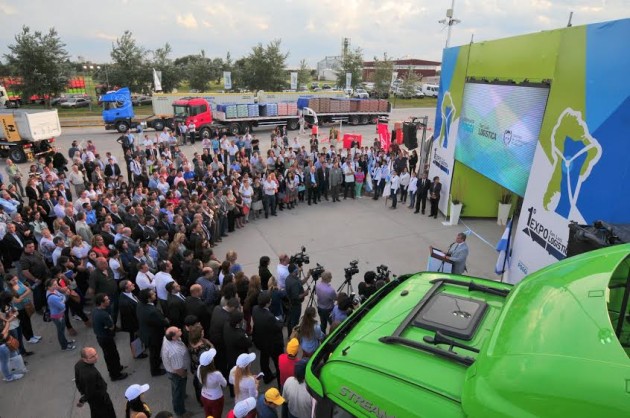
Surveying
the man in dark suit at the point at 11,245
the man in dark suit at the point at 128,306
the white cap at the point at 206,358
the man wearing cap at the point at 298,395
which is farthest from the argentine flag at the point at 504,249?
the man in dark suit at the point at 11,245

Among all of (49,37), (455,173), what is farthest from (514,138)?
(49,37)

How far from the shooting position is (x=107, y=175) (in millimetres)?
13922

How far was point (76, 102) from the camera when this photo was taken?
39.8 metres

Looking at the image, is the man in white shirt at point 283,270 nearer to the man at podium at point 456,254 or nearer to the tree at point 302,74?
the man at podium at point 456,254

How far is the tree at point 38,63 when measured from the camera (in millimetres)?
29422

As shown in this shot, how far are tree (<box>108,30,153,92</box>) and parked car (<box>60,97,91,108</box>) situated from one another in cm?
433

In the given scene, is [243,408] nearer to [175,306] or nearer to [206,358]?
[206,358]

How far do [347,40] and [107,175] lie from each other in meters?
53.8

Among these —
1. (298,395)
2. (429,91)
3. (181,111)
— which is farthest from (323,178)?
(429,91)

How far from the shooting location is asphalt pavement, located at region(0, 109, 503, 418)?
18.5ft

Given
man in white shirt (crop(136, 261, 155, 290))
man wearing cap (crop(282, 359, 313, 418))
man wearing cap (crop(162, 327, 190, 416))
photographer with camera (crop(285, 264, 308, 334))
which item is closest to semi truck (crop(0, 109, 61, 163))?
man in white shirt (crop(136, 261, 155, 290))

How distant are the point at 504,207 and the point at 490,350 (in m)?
11.2

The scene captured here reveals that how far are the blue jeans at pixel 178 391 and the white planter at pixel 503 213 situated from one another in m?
10.5

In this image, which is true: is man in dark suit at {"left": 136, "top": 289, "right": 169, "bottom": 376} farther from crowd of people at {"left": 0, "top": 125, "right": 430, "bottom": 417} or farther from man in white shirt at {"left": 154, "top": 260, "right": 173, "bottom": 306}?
man in white shirt at {"left": 154, "top": 260, "right": 173, "bottom": 306}
